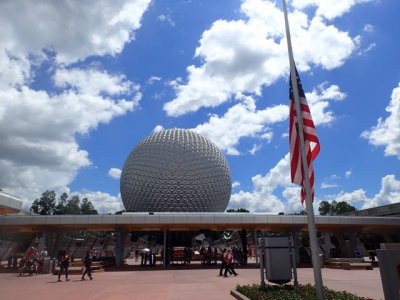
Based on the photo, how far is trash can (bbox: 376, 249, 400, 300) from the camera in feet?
19.1

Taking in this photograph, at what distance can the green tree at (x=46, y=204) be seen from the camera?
108 meters

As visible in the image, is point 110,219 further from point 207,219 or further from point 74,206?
point 74,206

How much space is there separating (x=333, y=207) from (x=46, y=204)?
84.0 m

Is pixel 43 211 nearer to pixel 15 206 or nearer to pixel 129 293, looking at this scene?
pixel 15 206

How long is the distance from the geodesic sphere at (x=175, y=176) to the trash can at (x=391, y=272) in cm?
4453

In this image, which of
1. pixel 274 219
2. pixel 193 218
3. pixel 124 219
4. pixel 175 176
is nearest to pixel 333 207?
pixel 175 176

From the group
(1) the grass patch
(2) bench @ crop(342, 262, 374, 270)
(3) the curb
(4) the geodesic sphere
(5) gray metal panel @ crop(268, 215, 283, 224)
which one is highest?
(4) the geodesic sphere

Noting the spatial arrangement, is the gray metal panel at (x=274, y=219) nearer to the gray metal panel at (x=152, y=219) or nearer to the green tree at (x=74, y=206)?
the gray metal panel at (x=152, y=219)

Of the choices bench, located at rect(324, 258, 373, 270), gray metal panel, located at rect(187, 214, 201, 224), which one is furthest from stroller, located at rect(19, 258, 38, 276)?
bench, located at rect(324, 258, 373, 270)

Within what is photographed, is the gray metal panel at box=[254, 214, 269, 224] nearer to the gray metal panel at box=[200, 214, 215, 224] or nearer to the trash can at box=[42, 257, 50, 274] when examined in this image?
the gray metal panel at box=[200, 214, 215, 224]

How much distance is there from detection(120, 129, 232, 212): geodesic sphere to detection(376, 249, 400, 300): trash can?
44.5 metres

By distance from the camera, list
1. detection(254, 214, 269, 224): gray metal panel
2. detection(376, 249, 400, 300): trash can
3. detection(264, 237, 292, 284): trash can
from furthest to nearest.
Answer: detection(254, 214, 269, 224): gray metal panel
detection(264, 237, 292, 284): trash can
detection(376, 249, 400, 300): trash can

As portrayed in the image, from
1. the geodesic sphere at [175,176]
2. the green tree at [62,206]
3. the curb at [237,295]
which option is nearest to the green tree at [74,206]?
the green tree at [62,206]

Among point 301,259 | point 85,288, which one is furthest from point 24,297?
point 301,259
